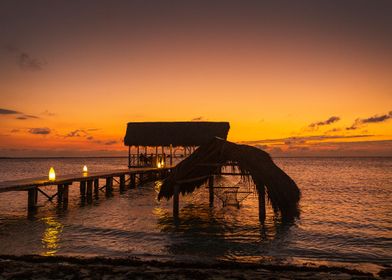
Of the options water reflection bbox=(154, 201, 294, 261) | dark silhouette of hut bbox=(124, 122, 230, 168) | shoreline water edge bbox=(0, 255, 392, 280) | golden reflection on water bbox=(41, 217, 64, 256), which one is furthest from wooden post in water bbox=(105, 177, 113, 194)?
shoreline water edge bbox=(0, 255, 392, 280)

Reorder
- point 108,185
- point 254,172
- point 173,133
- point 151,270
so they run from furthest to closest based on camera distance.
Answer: point 173,133, point 108,185, point 254,172, point 151,270

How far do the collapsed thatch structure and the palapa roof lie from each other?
18066mm

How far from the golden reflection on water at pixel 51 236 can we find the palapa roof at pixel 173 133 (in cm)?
1975

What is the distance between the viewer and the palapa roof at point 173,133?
33.4 meters

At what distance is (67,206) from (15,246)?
26.0ft

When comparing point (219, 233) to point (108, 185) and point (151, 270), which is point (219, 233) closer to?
point (151, 270)

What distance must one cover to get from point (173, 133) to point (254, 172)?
887 inches

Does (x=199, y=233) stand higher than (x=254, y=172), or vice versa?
(x=254, y=172)

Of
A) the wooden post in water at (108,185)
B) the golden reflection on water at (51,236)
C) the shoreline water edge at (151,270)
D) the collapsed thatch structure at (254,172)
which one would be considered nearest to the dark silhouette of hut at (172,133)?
the wooden post in water at (108,185)

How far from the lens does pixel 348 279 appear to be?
7566 millimetres

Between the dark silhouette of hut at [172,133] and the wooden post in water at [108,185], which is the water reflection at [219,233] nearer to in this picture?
the wooden post in water at [108,185]

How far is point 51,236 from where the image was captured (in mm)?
11820

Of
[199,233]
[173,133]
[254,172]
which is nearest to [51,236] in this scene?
[199,233]

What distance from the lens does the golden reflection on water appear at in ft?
33.2
